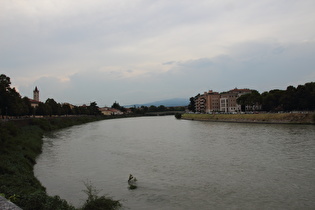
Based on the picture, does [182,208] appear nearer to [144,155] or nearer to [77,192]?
[77,192]

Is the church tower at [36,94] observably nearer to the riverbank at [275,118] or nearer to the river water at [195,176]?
the riverbank at [275,118]

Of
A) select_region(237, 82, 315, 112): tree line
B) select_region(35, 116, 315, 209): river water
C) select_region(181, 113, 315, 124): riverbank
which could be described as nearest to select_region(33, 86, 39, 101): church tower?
select_region(181, 113, 315, 124): riverbank

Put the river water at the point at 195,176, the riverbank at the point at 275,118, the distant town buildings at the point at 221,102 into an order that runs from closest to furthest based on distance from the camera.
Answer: the river water at the point at 195,176
the riverbank at the point at 275,118
the distant town buildings at the point at 221,102

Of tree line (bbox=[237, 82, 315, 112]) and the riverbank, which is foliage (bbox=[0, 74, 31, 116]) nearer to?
the riverbank

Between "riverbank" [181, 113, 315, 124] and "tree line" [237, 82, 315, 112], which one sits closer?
"riverbank" [181, 113, 315, 124]

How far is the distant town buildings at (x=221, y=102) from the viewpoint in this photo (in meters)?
125

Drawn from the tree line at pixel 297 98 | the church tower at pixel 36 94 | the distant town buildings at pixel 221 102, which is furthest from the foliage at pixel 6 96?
the church tower at pixel 36 94

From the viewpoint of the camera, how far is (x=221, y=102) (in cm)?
13312

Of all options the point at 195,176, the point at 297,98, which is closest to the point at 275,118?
the point at 297,98

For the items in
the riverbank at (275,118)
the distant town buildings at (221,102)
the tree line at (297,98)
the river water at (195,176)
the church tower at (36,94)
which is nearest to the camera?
the river water at (195,176)

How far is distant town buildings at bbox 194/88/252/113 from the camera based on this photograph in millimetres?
125375

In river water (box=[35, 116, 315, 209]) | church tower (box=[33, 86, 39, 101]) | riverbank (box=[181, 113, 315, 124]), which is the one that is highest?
church tower (box=[33, 86, 39, 101])

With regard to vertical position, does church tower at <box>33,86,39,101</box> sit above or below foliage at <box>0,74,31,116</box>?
above

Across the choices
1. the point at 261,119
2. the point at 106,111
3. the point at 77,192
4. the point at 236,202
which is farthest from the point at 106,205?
the point at 106,111
